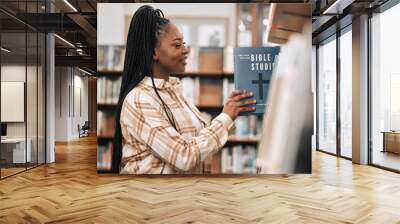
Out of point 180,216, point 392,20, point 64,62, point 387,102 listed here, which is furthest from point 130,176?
point 64,62

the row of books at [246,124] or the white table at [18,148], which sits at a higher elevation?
the row of books at [246,124]

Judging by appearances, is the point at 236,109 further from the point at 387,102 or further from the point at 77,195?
the point at 387,102

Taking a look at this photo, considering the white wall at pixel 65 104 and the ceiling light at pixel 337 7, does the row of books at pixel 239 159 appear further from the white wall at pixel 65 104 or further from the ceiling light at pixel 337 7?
the white wall at pixel 65 104

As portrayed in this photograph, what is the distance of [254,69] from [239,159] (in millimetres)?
1354

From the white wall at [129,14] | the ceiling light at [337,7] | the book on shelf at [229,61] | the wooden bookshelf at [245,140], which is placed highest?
the ceiling light at [337,7]

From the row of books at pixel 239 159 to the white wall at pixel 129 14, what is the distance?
5.18 ft

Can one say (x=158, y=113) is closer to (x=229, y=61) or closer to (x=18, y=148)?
(x=229, y=61)

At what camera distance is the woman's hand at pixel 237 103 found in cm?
614

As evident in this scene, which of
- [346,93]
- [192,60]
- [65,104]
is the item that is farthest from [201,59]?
[65,104]

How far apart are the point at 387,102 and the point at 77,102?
1347cm

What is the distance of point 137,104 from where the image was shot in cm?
586

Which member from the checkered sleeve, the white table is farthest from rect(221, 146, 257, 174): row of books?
the white table

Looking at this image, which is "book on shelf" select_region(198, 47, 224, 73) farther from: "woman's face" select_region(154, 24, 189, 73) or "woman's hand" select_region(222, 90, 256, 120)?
"woman's hand" select_region(222, 90, 256, 120)

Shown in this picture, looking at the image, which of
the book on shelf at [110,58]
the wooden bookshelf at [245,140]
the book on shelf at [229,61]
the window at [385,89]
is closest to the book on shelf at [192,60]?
the book on shelf at [229,61]
